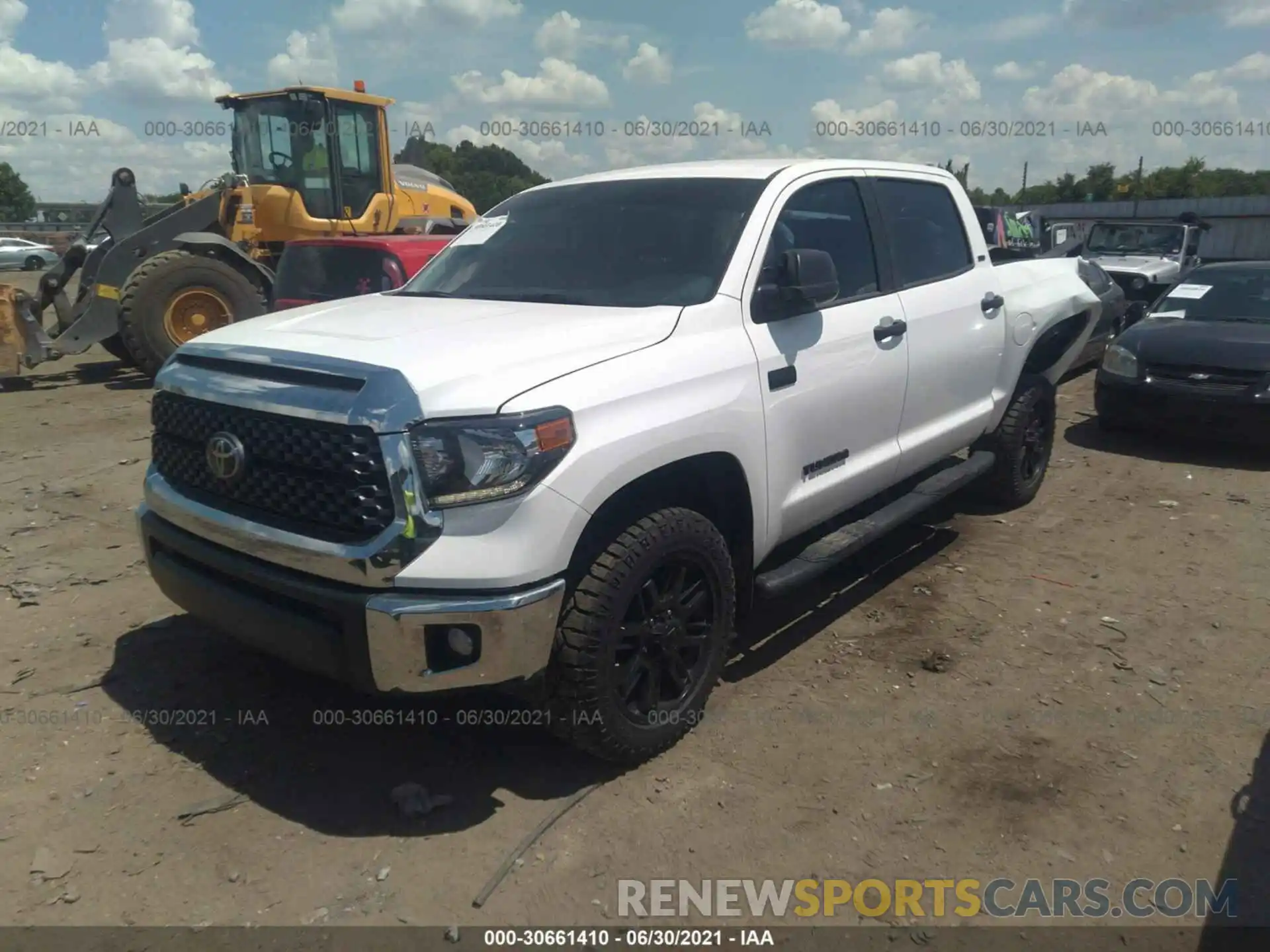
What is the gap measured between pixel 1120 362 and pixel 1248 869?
584cm

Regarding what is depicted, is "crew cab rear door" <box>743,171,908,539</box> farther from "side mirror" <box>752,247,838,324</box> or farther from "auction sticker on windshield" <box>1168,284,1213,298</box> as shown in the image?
"auction sticker on windshield" <box>1168,284,1213,298</box>

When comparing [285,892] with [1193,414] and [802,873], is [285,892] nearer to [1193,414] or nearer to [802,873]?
[802,873]

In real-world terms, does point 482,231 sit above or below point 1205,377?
above

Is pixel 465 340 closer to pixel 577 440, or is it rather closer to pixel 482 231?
pixel 577 440

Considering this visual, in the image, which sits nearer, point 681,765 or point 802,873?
point 802,873

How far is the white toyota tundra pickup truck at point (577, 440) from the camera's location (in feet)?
9.00

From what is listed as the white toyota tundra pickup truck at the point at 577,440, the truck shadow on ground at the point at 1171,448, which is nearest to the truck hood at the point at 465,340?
the white toyota tundra pickup truck at the point at 577,440

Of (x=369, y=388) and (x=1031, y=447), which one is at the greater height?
(x=369, y=388)

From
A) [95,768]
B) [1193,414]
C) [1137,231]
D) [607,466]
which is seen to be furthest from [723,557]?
[1137,231]

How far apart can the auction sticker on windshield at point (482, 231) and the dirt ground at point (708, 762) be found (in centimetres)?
209

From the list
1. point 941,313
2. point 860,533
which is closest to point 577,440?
point 860,533

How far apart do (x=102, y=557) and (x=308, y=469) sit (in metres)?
2.96

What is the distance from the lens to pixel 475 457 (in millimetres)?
2738

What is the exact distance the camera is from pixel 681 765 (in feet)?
11.1
